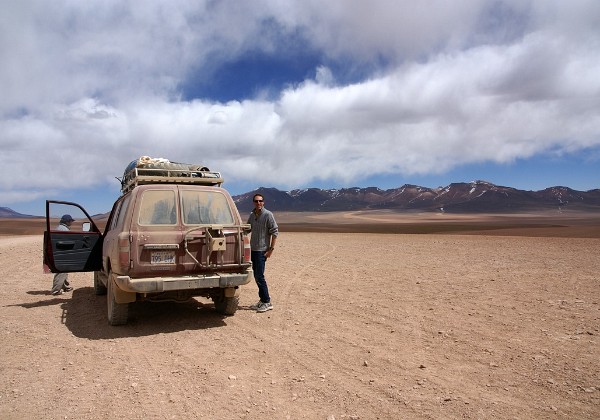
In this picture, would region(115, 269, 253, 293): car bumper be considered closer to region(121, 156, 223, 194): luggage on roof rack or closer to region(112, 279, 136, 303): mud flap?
region(112, 279, 136, 303): mud flap

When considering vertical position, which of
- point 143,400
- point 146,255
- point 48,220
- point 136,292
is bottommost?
point 143,400

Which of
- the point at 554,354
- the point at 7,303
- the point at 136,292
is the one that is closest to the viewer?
the point at 554,354

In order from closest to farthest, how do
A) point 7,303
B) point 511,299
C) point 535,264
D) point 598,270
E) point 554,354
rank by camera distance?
point 554,354, point 511,299, point 7,303, point 598,270, point 535,264

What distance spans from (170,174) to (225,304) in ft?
7.92

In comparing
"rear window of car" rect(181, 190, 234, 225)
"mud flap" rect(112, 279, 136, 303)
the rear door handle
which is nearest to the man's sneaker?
"rear window of car" rect(181, 190, 234, 225)

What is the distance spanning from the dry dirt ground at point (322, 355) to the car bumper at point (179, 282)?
0.69 meters

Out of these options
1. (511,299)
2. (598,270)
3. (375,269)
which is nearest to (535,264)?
(598,270)

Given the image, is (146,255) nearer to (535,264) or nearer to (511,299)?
(511,299)

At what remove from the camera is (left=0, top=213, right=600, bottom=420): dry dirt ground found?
4.06 meters

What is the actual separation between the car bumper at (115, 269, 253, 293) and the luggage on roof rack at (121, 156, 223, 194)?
5.72 feet

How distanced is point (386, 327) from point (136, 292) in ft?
12.0

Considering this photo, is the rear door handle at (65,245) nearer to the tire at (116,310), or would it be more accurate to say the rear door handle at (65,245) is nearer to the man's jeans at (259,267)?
the tire at (116,310)

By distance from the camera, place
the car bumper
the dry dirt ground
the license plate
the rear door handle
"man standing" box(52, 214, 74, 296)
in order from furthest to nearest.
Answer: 1. "man standing" box(52, 214, 74, 296)
2. the rear door handle
3. the license plate
4. the car bumper
5. the dry dirt ground

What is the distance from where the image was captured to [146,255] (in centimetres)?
643
